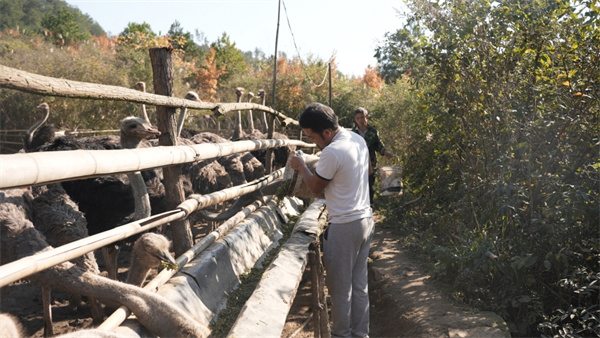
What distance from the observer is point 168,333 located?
2.71 metres

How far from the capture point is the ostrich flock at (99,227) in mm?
2748

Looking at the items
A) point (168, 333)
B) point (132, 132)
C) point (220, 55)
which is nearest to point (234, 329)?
point (168, 333)

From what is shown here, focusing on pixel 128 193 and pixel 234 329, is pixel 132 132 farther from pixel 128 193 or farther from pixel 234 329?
pixel 234 329

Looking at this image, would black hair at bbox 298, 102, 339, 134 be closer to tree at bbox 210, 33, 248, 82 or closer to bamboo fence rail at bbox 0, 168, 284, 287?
bamboo fence rail at bbox 0, 168, 284, 287

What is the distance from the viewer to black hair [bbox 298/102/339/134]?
395 cm

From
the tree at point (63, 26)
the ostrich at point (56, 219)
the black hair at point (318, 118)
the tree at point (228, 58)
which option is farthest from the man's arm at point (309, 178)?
the tree at point (63, 26)

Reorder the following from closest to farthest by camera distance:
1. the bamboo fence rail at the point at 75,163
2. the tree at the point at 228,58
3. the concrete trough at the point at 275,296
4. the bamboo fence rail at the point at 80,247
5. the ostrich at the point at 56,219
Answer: the bamboo fence rail at the point at 75,163, the bamboo fence rail at the point at 80,247, the concrete trough at the point at 275,296, the ostrich at the point at 56,219, the tree at the point at 228,58

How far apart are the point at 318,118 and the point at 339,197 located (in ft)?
1.70

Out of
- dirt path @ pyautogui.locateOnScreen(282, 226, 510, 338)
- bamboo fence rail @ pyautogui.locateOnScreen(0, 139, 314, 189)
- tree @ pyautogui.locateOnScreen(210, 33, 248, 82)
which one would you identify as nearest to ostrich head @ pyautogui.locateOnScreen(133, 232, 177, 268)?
bamboo fence rail @ pyautogui.locateOnScreen(0, 139, 314, 189)

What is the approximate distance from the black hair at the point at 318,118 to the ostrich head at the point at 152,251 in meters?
1.16

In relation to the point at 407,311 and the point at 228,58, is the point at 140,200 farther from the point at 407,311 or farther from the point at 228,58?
the point at 228,58

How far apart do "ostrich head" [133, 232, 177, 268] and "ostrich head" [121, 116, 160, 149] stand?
4.93 ft

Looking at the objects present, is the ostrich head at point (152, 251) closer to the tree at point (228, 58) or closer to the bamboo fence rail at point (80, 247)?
the bamboo fence rail at point (80, 247)

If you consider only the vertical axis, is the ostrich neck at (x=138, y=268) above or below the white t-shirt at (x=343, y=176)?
below
